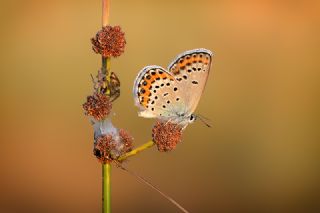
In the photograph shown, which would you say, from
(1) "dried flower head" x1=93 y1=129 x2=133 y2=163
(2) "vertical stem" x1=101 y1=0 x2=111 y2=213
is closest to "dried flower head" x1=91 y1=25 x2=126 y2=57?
(2) "vertical stem" x1=101 y1=0 x2=111 y2=213

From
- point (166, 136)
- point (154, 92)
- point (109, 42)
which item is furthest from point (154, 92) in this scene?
point (109, 42)

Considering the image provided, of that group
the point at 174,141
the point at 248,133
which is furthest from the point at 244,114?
the point at 174,141

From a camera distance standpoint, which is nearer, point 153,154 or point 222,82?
point 153,154

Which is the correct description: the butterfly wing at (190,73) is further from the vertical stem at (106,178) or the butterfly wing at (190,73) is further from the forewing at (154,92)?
the vertical stem at (106,178)

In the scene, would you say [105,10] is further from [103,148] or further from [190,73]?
[190,73]

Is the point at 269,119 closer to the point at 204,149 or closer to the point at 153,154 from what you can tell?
the point at 204,149

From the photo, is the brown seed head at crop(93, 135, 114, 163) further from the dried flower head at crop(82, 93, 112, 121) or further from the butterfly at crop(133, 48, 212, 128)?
the butterfly at crop(133, 48, 212, 128)
